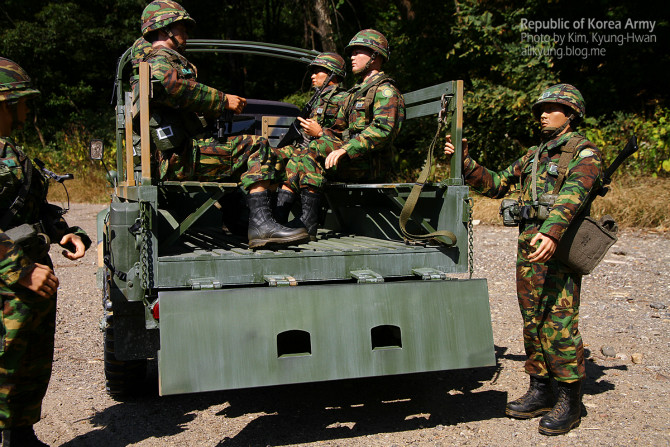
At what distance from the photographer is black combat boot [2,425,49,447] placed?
3.07 m

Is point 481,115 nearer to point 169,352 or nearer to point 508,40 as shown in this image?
point 508,40

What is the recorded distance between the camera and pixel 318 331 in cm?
326

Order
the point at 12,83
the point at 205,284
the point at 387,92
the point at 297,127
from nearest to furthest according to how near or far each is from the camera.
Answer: the point at 12,83 → the point at 205,284 → the point at 387,92 → the point at 297,127

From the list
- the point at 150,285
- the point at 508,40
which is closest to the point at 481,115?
the point at 508,40

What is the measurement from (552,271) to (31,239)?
107 inches

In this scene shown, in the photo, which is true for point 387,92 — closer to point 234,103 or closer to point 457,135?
point 457,135

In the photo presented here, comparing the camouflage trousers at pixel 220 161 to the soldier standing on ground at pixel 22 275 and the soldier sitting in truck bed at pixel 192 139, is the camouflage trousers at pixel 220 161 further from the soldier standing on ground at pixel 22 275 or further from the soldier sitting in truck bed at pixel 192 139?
the soldier standing on ground at pixel 22 275

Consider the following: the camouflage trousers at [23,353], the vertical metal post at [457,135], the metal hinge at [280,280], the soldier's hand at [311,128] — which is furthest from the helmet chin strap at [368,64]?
the camouflage trousers at [23,353]

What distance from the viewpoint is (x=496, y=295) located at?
23.0ft

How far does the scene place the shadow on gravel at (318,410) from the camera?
3.65 meters

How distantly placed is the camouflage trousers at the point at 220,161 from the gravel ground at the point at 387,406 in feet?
4.74

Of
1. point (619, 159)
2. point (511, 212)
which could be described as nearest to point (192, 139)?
point (511, 212)

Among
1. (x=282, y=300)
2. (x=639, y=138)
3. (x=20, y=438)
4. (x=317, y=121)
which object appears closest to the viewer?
(x=20, y=438)

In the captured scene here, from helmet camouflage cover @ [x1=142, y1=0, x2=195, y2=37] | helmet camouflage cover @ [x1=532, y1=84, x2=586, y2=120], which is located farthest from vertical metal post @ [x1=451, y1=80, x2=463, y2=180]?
helmet camouflage cover @ [x1=142, y1=0, x2=195, y2=37]
